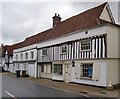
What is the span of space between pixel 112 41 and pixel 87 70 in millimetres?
Answer: 3520

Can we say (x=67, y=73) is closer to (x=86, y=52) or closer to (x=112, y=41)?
(x=86, y=52)

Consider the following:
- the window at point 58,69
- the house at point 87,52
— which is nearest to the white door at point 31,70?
the house at point 87,52

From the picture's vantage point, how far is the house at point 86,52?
17141 mm

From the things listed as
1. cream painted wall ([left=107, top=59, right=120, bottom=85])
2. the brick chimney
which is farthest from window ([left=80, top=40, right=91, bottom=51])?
the brick chimney

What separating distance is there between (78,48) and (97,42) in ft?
9.03

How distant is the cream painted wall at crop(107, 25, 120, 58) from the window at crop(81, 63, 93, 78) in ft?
7.08

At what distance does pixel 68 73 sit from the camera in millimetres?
21297

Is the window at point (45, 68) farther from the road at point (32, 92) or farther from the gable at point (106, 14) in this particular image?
the road at point (32, 92)

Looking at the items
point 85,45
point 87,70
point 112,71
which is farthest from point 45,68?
point 112,71

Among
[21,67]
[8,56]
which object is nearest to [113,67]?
[21,67]

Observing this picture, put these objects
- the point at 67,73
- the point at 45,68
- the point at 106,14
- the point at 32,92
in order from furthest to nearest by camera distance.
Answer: the point at 45,68 < the point at 106,14 < the point at 67,73 < the point at 32,92

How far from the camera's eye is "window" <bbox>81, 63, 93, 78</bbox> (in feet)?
60.0

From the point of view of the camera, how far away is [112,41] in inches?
689

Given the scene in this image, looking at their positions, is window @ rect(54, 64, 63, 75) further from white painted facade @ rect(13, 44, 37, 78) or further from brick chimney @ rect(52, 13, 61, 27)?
brick chimney @ rect(52, 13, 61, 27)
